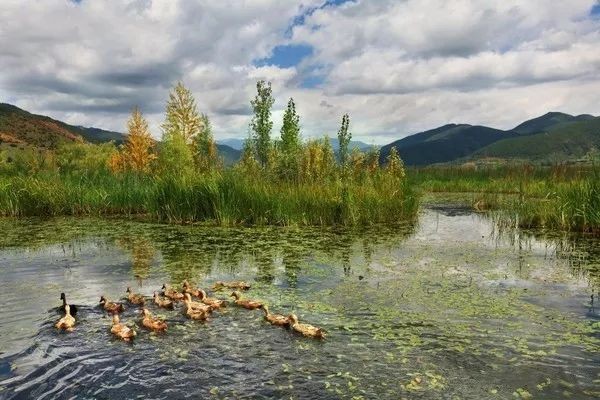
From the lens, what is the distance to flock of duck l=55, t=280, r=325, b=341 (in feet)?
19.6

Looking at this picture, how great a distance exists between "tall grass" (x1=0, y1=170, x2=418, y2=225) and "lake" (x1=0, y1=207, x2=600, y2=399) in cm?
276

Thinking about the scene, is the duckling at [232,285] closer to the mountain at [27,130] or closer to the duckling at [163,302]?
the duckling at [163,302]

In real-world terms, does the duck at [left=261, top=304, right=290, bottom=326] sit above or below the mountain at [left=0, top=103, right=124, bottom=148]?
below

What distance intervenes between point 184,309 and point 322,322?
1991 mm

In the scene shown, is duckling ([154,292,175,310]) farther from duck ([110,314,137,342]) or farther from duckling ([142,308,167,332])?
duck ([110,314,137,342])

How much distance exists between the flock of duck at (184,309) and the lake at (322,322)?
4.6 inches

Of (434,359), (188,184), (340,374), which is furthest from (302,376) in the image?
(188,184)

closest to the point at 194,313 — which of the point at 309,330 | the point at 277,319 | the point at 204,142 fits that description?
the point at 277,319

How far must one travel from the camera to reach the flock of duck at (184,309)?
19.6 ft

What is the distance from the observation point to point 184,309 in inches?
275

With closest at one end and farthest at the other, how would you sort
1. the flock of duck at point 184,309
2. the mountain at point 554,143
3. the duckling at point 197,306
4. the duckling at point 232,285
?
the flock of duck at point 184,309 → the duckling at point 197,306 → the duckling at point 232,285 → the mountain at point 554,143

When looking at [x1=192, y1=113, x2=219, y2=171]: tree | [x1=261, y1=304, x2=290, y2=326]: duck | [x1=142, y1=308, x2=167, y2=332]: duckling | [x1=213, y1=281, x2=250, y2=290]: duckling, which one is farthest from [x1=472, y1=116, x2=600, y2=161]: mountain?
[x1=142, y1=308, x2=167, y2=332]: duckling

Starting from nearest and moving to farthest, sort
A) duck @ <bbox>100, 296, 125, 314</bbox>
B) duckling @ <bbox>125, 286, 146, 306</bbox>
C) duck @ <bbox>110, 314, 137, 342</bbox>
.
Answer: duck @ <bbox>110, 314, 137, 342</bbox> < duck @ <bbox>100, 296, 125, 314</bbox> < duckling @ <bbox>125, 286, 146, 306</bbox>

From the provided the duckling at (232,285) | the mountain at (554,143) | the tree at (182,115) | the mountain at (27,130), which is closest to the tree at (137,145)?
the tree at (182,115)
